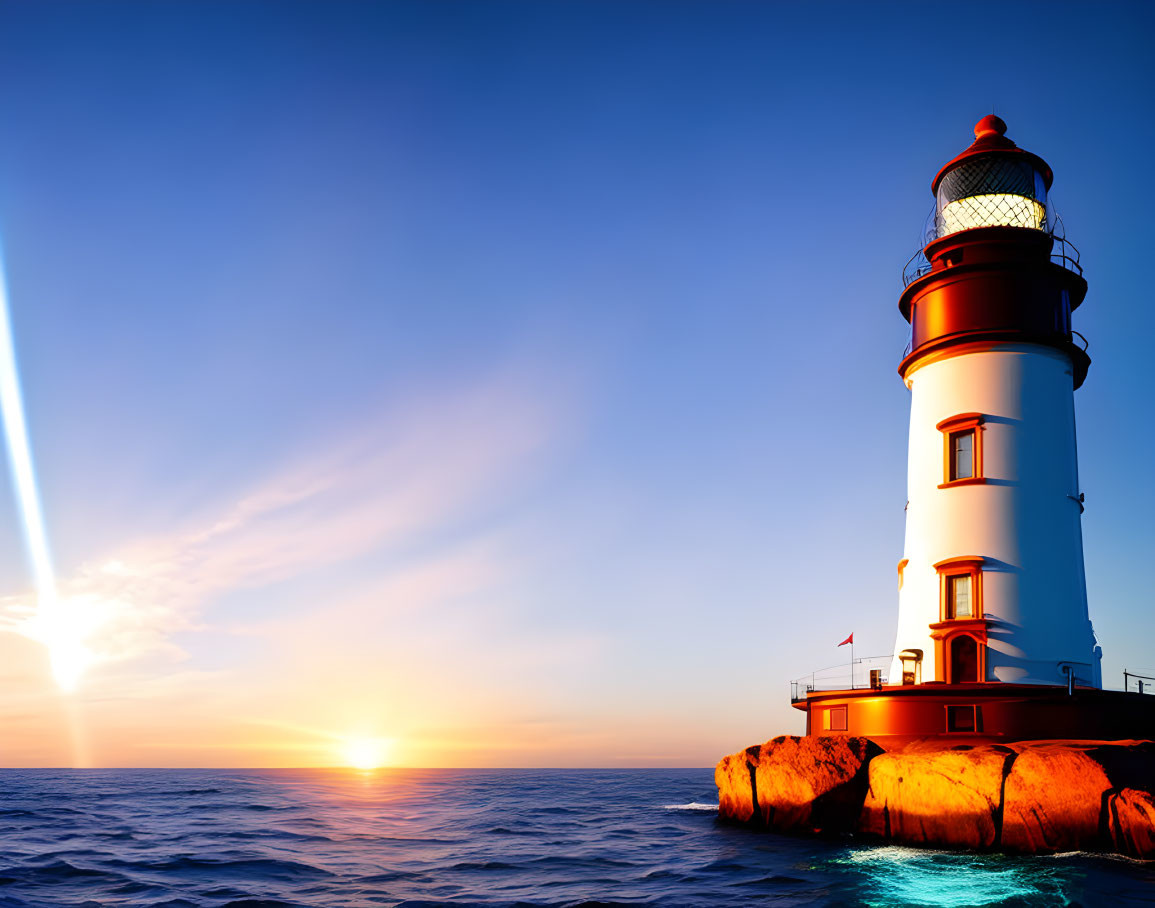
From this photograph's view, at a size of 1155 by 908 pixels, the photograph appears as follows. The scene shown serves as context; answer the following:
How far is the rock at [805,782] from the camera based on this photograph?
83.8 feet

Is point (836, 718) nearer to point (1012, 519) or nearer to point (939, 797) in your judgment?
point (939, 797)

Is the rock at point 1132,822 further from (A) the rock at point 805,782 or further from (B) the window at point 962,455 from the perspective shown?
(B) the window at point 962,455

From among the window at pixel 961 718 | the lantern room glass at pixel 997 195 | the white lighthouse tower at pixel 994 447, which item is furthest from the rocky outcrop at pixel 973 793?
the lantern room glass at pixel 997 195

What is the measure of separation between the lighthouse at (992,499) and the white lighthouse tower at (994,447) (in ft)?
0.16

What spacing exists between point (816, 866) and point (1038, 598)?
11944 mm

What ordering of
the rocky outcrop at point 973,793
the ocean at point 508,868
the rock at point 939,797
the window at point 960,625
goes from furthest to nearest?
the window at point 960,625
the rock at point 939,797
the rocky outcrop at point 973,793
the ocean at point 508,868

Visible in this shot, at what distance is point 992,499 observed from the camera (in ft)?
93.7

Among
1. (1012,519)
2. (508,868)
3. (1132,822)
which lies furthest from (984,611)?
(508,868)

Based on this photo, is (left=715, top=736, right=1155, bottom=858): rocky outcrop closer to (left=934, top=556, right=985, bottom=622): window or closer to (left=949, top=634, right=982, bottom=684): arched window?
(left=949, top=634, right=982, bottom=684): arched window

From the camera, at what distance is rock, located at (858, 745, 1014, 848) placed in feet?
72.4

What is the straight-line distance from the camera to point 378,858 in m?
28.0

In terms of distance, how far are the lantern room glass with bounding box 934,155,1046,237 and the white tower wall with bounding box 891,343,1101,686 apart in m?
4.83

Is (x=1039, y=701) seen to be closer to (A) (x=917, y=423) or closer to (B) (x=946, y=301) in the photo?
(A) (x=917, y=423)

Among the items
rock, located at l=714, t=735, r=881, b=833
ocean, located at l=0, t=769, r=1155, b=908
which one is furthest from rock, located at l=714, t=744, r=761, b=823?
ocean, located at l=0, t=769, r=1155, b=908
